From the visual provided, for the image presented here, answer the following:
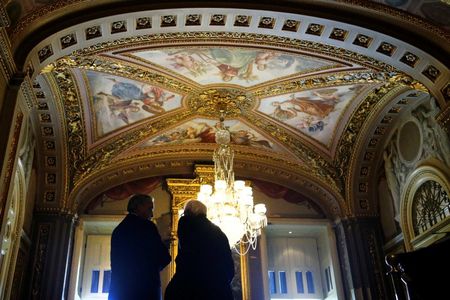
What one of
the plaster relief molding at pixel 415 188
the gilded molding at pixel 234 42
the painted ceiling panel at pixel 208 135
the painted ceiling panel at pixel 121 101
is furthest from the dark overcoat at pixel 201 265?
the painted ceiling panel at pixel 208 135

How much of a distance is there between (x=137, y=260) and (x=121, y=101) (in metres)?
6.37

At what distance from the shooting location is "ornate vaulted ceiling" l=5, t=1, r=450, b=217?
6715 millimetres

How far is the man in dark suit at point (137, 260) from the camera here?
3188mm

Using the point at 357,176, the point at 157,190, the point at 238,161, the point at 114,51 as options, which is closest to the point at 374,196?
the point at 357,176

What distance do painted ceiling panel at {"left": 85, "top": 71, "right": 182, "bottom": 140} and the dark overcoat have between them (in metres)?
5.57

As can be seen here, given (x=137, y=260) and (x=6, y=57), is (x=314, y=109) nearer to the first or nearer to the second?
(x=6, y=57)

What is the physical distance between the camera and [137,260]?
10.8 ft

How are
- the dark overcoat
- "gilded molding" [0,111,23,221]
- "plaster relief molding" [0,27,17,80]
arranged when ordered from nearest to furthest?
the dark overcoat < "plaster relief molding" [0,27,17,80] < "gilded molding" [0,111,23,221]

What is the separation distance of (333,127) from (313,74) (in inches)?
83.8

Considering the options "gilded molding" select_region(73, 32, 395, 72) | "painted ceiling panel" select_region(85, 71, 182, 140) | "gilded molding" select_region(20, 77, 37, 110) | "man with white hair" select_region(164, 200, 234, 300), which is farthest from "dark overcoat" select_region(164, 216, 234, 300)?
"painted ceiling panel" select_region(85, 71, 182, 140)

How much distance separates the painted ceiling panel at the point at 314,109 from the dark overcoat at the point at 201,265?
242 inches

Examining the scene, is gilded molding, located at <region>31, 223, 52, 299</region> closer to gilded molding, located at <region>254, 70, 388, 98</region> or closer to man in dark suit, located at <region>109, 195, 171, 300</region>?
gilded molding, located at <region>254, 70, 388, 98</region>

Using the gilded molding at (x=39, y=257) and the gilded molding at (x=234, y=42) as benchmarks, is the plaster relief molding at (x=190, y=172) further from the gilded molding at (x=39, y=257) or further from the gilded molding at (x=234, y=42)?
the gilded molding at (x=234, y=42)

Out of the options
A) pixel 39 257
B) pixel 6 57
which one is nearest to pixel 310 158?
pixel 39 257
